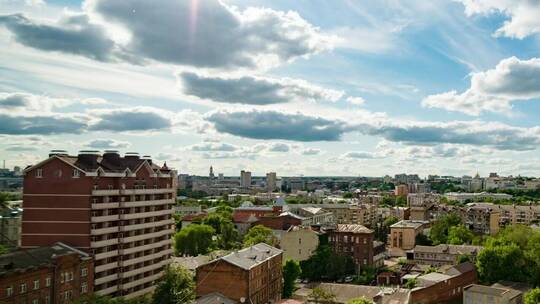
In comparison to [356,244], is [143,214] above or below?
above

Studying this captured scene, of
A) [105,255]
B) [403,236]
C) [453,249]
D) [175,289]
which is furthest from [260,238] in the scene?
[175,289]

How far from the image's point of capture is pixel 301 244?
87500mm

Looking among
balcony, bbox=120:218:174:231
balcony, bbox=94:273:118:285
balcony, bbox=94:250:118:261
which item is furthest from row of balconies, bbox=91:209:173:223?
balcony, bbox=94:273:118:285

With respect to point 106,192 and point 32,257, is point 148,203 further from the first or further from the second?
point 32,257

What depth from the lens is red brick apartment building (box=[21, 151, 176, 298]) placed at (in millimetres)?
Answer: 52312

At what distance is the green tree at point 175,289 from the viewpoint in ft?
159

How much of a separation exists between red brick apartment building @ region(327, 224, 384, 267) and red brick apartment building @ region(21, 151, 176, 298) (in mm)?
35054

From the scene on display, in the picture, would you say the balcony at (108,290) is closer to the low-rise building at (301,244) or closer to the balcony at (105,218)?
the balcony at (105,218)

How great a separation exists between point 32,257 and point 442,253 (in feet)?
232

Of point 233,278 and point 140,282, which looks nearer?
point 233,278

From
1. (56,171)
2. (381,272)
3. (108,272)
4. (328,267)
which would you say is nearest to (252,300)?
(108,272)

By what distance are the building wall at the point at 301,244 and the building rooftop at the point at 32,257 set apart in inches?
1671

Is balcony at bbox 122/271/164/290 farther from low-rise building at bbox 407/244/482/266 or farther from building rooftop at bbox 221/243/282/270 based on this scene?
low-rise building at bbox 407/244/482/266

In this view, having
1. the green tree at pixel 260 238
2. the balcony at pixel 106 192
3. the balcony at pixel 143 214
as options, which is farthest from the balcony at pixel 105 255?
the green tree at pixel 260 238
